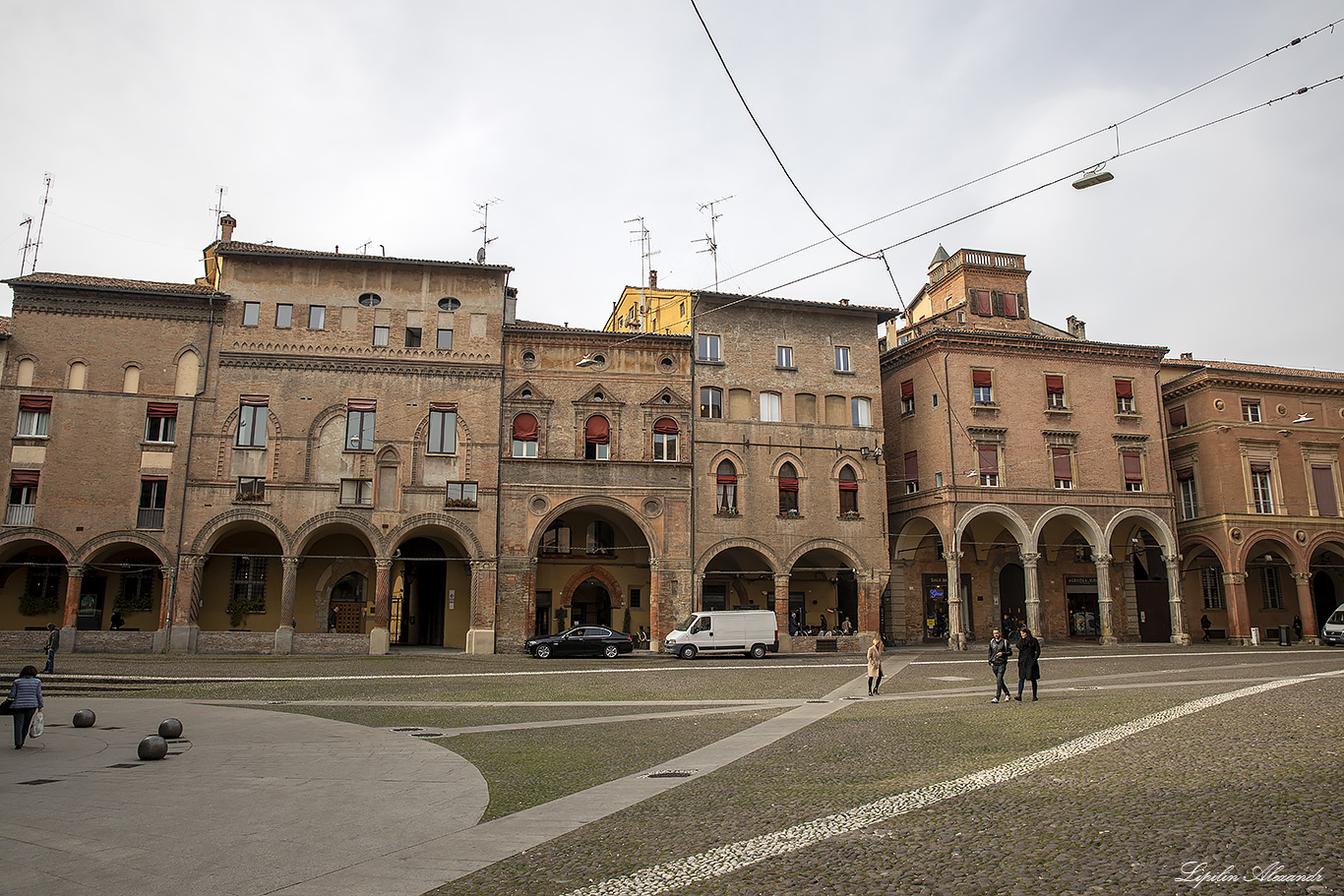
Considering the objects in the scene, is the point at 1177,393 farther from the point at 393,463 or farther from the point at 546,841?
the point at 546,841

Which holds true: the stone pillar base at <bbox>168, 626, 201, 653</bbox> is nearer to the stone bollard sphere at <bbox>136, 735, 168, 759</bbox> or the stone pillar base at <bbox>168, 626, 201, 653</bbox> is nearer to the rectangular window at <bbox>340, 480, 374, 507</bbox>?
the rectangular window at <bbox>340, 480, 374, 507</bbox>

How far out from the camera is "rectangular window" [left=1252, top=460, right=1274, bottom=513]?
1699 inches

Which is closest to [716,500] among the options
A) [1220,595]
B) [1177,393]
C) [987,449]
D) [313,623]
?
[987,449]

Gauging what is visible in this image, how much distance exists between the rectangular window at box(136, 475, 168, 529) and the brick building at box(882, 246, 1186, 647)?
3160 centimetres

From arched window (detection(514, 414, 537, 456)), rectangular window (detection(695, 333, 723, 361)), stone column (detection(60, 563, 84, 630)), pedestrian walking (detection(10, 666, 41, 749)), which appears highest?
rectangular window (detection(695, 333, 723, 361))

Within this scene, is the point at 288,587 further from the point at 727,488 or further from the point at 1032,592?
A: the point at 1032,592

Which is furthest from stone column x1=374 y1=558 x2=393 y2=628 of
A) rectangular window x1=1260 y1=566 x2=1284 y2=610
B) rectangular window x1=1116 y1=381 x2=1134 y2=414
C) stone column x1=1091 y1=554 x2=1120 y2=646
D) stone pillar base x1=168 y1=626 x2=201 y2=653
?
rectangular window x1=1260 y1=566 x2=1284 y2=610

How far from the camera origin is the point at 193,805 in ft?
32.6

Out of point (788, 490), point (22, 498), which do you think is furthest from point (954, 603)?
point (22, 498)

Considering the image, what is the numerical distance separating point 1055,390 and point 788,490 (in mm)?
13967

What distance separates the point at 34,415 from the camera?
3503 centimetres

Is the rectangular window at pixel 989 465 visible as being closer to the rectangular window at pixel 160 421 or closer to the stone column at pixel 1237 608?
the stone column at pixel 1237 608

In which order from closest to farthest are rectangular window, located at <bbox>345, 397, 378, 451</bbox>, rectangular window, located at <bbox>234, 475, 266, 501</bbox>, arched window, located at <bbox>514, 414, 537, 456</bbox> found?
rectangular window, located at <bbox>234, 475, 266, 501</bbox> < rectangular window, located at <bbox>345, 397, 378, 451</bbox> < arched window, located at <bbox>514, 414, 537, 456</bbox>

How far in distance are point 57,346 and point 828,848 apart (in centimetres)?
3811
